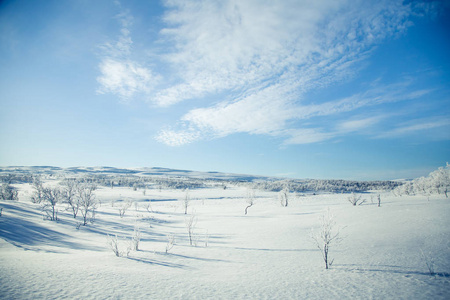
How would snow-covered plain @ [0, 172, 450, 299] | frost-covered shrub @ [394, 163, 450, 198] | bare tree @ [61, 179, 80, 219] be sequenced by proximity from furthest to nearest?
frost-covered shrub @ [394, 163, 450, 198]
bare tree @ [61, 179, 80, 219]
snow-covered plain @ [0, 172, 450, 299]

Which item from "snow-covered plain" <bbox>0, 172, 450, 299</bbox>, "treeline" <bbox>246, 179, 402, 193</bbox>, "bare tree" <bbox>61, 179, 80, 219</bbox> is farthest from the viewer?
"treeline" <bbox>246, 179, 402, 193</bbox>

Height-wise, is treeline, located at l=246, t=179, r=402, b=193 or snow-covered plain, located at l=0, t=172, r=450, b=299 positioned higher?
snow-covered plain, located at l=0, t=172, r=450, b=299

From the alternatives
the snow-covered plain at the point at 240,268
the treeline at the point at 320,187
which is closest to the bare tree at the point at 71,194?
the snow-covered plain at the point at 240,268

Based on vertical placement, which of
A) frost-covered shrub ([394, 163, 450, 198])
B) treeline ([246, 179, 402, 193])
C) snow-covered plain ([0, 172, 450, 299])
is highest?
frost-covered shrub ([394, 163, 450, 198])

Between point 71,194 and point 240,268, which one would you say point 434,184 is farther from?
point 71,194

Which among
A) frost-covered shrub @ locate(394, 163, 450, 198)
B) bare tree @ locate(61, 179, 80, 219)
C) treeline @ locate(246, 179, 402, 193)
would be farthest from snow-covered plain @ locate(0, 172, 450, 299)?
treeline @ locate(246, 179, 402, 193)

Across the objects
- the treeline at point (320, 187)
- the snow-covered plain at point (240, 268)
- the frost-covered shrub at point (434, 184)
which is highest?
the frost-covered shrub at point (434, 184)

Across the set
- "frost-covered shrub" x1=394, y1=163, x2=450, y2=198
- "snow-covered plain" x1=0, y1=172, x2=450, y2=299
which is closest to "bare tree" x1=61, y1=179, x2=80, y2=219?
"snow-covered plain" x1=0, y1=172, x2=450, y2=299

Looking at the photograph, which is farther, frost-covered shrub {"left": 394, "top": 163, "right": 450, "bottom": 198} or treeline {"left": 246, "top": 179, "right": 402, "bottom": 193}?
treeline {"left": 246, "top": 179, "right": 402, "bottom": 193}

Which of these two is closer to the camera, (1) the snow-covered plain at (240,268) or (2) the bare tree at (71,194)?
(1) the snow-covered plain at (240,268)

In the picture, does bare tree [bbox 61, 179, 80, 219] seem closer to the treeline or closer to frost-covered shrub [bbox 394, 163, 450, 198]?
frost-covered shrub [bbox 394, 163, 450, 198]

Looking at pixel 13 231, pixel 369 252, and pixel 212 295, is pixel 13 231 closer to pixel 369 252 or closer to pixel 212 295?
pixel 212 295

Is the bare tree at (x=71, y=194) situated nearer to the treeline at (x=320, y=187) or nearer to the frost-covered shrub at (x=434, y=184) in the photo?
the frost-covered shrub at (x=434, y=184)

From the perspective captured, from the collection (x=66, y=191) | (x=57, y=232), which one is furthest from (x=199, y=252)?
(x=66, y=191)
